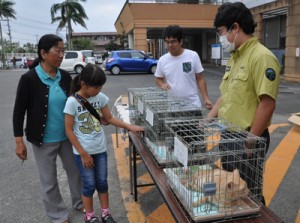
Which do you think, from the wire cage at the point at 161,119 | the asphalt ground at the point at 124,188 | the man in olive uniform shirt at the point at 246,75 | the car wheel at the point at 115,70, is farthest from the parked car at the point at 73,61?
the man in olive uniform shirt at the point at 246,75

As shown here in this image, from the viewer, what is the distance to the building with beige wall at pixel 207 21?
13453 millimetres

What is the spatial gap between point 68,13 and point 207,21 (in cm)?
1697

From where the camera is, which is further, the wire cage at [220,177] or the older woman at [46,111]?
the older woman at [46,111]

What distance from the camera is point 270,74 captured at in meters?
1.79

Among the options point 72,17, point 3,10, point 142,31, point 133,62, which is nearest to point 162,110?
point 133,62

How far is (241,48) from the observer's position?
2.00m

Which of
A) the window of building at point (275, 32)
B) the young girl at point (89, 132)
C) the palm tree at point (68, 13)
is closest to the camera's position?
the young girl at point (89, 132)

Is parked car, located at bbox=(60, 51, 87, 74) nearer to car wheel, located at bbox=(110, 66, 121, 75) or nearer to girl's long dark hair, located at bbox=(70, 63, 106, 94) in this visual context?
car wheel, located at bbox=(110, 66, 121, 75)

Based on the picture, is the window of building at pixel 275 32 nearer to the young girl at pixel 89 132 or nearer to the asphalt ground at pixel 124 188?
the asphalt ground at pixel 124 188

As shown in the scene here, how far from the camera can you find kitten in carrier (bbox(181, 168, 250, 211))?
1603 millimetres

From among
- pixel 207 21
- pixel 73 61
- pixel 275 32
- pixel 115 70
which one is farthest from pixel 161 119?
pixel 207 21

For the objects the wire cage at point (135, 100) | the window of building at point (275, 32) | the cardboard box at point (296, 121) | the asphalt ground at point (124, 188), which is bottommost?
the asphalt ground at point (124, 188)

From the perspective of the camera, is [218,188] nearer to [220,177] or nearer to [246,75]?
[220,177]

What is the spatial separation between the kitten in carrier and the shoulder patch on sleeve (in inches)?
22.3
